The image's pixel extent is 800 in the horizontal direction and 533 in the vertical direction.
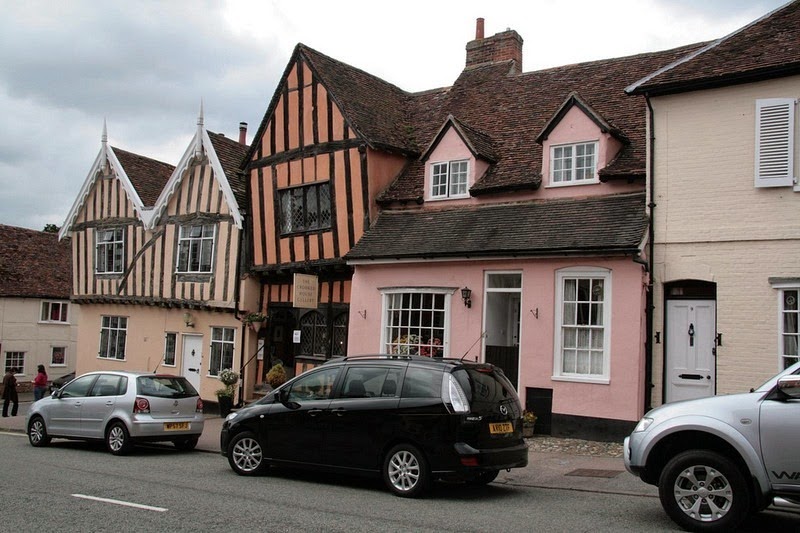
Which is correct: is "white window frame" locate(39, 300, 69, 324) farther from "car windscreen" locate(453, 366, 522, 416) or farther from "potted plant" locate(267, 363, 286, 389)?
"car windscreen" locate(453, 366, 522, 416)

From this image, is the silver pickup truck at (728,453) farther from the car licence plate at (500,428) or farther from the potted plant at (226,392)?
the potted plant at (226,392)

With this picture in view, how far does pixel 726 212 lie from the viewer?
44.1ft

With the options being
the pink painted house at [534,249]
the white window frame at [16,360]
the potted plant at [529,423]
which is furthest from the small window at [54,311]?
the potted plant at [529,423]

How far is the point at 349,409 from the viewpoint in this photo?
34.1 feet

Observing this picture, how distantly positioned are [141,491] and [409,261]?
824 centimetres

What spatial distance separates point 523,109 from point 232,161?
8908 millimetres

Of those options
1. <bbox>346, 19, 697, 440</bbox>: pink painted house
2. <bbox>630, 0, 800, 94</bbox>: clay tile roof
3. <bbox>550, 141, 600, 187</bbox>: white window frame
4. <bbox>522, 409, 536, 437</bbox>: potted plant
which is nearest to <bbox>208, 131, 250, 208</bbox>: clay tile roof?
<bbox>346, 19, 697, 440</bbox>: pink painted house

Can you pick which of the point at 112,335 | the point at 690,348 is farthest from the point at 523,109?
the point at 112,335

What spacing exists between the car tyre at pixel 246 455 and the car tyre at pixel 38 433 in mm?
5929

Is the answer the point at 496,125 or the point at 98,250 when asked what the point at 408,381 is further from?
the point at 98,250

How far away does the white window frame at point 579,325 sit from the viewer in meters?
14.2

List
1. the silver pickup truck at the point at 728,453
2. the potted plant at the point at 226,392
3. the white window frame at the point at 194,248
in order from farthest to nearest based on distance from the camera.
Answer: the white window frame at the point at 194,248
the potted plant at the point at 226,392
the silver pickup truck at the point at 728,453

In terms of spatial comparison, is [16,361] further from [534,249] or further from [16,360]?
[534,249]

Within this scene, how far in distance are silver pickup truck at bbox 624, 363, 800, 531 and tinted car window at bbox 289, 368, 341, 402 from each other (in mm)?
4336
